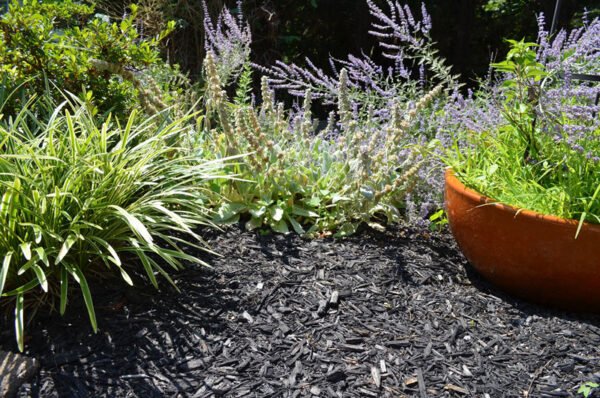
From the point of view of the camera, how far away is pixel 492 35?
7.75 m

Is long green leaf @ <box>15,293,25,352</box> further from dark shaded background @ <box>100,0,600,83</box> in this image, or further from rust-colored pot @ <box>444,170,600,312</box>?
dark shaded background @ <box>100,0,600,83</box>

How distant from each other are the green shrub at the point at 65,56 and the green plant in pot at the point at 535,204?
1.89 m

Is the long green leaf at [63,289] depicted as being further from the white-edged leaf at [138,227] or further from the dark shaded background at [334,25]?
the dark shaded background at [334,25]

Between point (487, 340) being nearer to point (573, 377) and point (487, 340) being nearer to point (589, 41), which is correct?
point (573, 377)

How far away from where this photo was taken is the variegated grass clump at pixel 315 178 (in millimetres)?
2729

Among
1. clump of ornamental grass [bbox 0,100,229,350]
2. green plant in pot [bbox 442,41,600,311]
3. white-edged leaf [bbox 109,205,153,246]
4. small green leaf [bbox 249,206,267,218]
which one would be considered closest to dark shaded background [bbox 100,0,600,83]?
small green leaf [bbox 249,206,267,218]

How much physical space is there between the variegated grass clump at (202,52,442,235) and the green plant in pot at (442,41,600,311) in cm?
43

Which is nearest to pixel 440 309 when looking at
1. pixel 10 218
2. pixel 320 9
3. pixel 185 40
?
pixel 10 218

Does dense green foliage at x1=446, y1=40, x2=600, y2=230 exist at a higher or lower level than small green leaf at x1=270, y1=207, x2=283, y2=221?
higher

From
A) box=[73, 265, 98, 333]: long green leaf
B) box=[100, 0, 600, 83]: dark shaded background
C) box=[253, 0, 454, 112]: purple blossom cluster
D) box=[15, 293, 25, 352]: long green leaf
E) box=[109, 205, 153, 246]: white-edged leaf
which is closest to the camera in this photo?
box=[15, 293, 25, 352]: long green leaf

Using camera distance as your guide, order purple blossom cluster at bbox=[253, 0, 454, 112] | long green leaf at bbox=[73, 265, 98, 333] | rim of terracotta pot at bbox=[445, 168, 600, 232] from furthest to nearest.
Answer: purple blossom cluster at bbox=[253, 0, 454, 112]
rim of terracotta pot at bbox=[445, 168, 600, 232]
long green leaf at bbox=[73, 265, 98, 333]

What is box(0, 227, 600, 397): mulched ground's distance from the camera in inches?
70.0

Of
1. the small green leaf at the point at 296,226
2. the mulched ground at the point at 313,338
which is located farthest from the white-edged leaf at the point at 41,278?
the small green leaf at the point at 296,226

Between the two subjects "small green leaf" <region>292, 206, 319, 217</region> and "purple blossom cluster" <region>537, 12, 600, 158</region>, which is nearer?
"purple blossom cluster" <region>537, 12, 600, 158</region>
